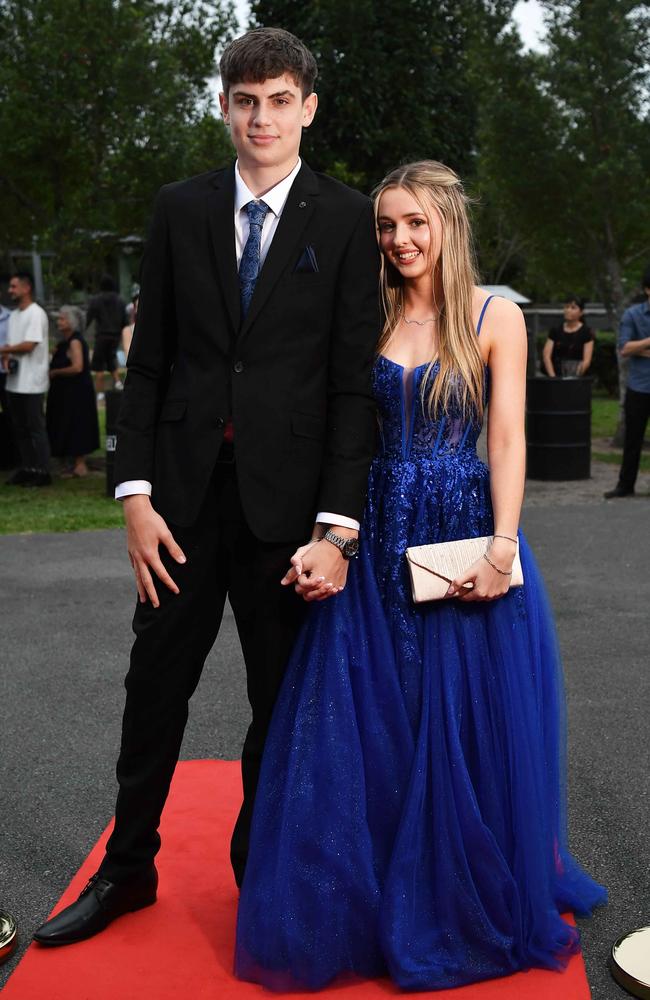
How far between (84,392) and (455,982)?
9.52 metres

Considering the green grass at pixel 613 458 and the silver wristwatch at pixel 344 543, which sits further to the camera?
the green grass at pixel 613 458

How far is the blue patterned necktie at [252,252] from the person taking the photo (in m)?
2.81

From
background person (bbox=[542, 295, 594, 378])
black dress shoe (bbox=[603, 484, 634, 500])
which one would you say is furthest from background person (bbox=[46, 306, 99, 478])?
background person (bbox=[542, 295, 594, 378])

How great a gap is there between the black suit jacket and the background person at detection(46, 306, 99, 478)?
883 cm

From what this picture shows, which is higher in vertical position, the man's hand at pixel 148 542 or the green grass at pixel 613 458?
the man's hand at pixel 148 542

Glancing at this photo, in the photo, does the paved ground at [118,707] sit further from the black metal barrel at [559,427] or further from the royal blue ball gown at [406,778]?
the black metal barrel at [559,427]

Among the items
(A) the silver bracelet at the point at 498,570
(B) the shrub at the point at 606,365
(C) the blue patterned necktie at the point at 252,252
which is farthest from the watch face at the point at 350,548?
(B) the shrub at the point at 606,365

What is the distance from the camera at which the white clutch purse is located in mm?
2900

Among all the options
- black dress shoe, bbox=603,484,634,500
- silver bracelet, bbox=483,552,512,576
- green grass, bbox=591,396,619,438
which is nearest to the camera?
silver bracelet, bbox=483,552,512,576

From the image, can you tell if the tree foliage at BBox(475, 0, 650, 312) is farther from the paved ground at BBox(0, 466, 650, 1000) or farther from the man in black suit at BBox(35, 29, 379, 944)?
the man in black suit at BBox(35, 29, 379, 944)

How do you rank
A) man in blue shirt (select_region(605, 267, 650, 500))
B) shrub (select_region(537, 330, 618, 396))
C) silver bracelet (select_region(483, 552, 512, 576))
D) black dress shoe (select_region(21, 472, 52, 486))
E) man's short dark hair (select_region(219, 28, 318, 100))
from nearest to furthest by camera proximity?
man's short dark hair (select_region(219, 28, 318, 100)) < silver bracelet (select_region(483, 552, 512, 576)) < man in blue shirt (select_region(605, 267, 650, 500)) < black dress shoe (select_region(21, 472, 52, 486)) < shrub (select_region(537, 330, 618, 396))

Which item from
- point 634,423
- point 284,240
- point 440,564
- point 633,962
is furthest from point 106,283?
point 633,962

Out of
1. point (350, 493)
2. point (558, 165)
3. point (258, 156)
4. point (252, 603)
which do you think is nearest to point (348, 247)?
point (258, 156)

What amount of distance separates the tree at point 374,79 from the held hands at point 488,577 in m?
9.36
